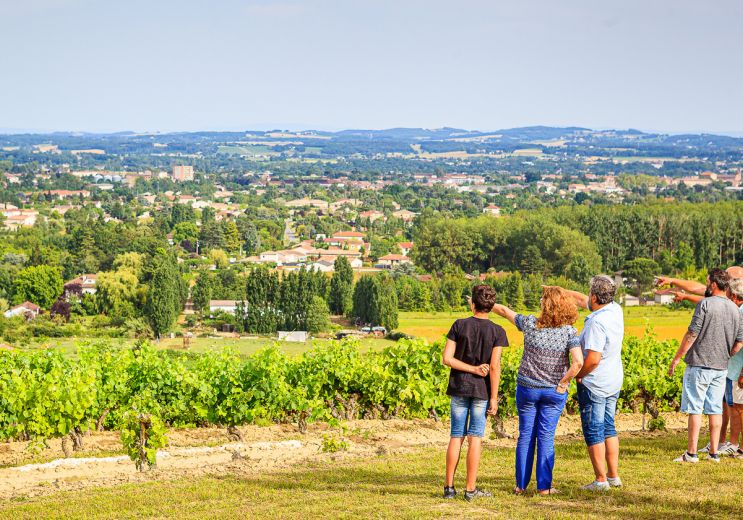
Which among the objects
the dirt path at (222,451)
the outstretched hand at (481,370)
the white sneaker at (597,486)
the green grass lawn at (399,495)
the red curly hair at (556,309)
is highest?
the red curly hair at (556,309)

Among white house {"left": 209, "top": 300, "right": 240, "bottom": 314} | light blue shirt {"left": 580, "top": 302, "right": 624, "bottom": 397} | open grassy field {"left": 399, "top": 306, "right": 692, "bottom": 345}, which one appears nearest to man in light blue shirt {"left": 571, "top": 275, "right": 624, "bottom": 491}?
light blue shirt {"left": 580, "top": 302, "right": 624, "bottom": 397}

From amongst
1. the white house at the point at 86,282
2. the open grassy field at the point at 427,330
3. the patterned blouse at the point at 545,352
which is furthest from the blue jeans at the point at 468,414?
the white house at the point at 86,282

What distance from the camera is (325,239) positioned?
84750 mm

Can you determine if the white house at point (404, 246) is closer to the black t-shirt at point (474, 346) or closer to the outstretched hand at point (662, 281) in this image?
the outstretched hand at point (662, 281)

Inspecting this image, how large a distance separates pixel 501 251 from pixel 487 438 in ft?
178

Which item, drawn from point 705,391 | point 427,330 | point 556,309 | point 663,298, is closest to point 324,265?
point 427,330

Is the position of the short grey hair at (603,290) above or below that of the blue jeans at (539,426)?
above

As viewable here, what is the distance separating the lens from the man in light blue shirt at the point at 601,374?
6.50m

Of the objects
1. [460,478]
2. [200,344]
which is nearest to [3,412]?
[460,478]

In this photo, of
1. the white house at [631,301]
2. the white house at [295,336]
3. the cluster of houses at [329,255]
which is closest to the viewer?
the white house at [295,336]

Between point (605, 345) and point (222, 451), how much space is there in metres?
4.11

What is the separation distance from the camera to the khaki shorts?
755 cm

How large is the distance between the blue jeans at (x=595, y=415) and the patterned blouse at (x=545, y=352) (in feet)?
1.34

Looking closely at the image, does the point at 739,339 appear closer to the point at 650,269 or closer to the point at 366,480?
the point at 366,480
